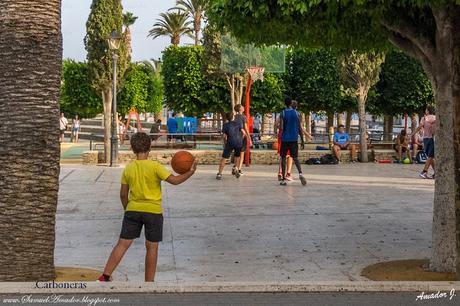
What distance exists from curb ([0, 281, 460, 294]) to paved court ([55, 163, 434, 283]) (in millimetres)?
753

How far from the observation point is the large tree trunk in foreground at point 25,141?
620cm

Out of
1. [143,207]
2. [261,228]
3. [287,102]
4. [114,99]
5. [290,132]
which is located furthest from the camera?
[114,99]

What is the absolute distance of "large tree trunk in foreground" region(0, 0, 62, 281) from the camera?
6.20 meters

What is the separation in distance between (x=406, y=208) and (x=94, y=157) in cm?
1368

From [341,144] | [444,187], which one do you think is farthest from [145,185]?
[341,144]

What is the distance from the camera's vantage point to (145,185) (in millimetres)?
6168

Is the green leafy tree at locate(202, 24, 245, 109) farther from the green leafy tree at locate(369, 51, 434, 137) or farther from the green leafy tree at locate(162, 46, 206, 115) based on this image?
the green leafy tree at locate(369, 51, 434, 137)

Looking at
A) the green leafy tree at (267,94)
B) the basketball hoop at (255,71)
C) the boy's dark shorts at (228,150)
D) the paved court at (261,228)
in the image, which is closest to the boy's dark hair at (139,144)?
the paved court at (261,228)

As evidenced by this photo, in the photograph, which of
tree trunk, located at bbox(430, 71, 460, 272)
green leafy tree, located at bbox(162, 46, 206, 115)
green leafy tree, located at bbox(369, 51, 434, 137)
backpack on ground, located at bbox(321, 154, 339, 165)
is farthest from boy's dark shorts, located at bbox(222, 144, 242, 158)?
green leafy tree, located at bbox(369, 51, 434, 137)

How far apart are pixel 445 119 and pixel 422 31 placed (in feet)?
3.15

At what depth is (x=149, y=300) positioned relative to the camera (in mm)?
5609

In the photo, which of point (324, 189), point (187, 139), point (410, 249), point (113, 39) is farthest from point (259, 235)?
point (187, 139)

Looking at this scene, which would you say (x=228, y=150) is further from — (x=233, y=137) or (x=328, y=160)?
(x=328, y=160)

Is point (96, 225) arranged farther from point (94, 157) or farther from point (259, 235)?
point (94, 157)
